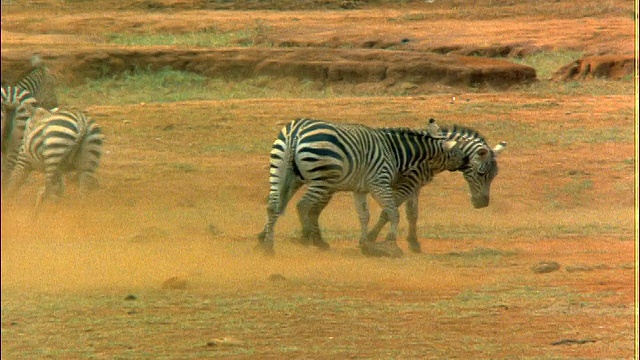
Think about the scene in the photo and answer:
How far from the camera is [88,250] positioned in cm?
1023

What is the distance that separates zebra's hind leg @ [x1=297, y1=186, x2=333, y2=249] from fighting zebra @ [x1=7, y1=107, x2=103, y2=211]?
259 cm

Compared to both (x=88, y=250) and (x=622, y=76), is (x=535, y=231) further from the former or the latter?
(x=622, y=76)

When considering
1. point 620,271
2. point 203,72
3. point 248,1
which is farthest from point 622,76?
point 248,1

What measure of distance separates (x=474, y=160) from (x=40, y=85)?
6.52 metres

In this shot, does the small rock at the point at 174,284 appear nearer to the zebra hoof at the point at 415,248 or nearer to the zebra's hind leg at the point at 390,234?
the zebra's hind leg at the point at 390,234

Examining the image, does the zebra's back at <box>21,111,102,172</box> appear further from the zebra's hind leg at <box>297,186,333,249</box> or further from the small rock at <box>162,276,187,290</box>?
the small rock at <box>162,276,187,290</box>

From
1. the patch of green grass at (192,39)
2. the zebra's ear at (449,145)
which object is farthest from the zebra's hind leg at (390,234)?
the patch of green grass at (192,39)

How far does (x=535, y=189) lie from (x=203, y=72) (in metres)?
10.8

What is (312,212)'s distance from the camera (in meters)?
10.6

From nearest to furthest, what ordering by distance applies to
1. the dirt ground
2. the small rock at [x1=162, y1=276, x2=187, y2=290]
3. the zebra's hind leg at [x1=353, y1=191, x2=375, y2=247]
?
the dirt ground → the small rock at [x1=162, y1=276, x2=187, y2=290] → the zebra's hind leg at [x1=353, y1=191, x2=375, y2=247]

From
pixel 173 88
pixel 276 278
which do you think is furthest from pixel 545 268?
pixel 173 88

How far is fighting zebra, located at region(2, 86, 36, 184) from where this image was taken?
4.08 meters

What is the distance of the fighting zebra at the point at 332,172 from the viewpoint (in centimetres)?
1034

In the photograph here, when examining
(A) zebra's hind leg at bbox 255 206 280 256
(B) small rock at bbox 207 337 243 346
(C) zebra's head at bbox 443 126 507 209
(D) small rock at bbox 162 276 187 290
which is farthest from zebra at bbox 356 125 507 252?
Result: (B) small rock at bbox 207 337 243 346
